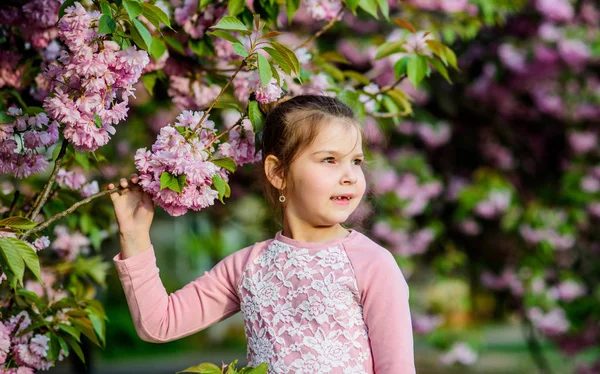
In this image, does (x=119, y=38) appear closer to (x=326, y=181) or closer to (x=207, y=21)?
(x=326, y=181)

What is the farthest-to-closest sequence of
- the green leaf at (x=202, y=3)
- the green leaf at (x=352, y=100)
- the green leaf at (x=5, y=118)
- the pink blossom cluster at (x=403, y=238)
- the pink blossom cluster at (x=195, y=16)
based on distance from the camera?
the pink blossom cluster at (x=403, y=238), the pink blossom cluster at (x=195, y=16), the green leaf at (x=352, y=100), the green leaf at (x=202, y=3), the green leaf at (x=5, y=118)

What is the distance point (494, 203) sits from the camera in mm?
6352

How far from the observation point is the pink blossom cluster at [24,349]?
2408 millimetres

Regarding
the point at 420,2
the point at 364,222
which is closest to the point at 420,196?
the point at 420,2

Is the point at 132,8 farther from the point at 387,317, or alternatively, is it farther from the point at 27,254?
the point at 387,317

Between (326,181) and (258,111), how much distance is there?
0.31m

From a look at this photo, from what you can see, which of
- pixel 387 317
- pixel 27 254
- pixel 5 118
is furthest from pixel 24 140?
pixel 387 317

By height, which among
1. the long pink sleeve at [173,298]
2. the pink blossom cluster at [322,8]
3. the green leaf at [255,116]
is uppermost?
the pink blossom cluster at [322,8]

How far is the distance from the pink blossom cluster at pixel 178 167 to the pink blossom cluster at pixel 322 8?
1.03 m

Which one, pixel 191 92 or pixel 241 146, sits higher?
pixel 191 92

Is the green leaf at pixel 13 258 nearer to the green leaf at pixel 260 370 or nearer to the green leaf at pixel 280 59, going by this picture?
the green leaf at pixel 260 370

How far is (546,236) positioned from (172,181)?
16.0 ft

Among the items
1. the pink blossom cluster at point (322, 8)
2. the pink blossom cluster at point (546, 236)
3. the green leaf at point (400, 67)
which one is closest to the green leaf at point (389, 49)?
the green leaf at point (400, 67)

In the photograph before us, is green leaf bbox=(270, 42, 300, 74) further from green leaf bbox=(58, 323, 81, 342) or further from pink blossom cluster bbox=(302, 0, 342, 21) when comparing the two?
green leaf bbox=(58, 323, 81, 342)
